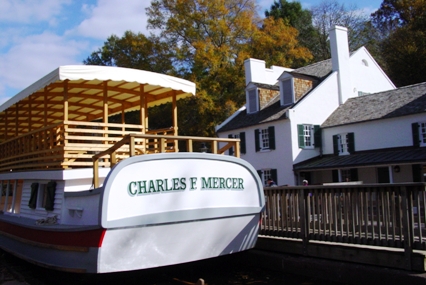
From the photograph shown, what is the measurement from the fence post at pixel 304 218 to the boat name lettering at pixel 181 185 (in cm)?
124

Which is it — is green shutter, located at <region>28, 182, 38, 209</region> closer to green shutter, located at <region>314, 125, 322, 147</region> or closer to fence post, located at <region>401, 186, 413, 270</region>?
fence post, located at <region>401, 186, 413, 270</region>

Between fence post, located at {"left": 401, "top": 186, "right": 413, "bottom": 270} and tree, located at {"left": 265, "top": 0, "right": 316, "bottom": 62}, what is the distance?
40514mm

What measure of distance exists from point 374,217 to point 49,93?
811cm

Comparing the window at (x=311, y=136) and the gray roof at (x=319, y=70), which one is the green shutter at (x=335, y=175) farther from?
the gray roof at (x=319, y=70)

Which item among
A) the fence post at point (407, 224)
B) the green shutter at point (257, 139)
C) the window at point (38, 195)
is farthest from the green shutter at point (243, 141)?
the fence post at point (407, 224)

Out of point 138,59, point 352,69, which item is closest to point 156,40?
point 138,59

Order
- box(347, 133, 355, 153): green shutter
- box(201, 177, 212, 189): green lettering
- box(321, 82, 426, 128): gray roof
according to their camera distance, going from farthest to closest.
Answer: box(347, 133, 355, 153): green shutter → box(321, 82, 426, 128): gray roof → box(201, 177, 212, 189): green lettering

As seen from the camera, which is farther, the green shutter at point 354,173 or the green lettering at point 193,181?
the green shutter at point 354,173

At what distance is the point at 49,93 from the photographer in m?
11.4

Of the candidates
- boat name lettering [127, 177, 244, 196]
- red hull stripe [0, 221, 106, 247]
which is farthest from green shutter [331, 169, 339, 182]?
red hull stripe [0, 221, 106, 247]

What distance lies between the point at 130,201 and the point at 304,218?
360 centimetres

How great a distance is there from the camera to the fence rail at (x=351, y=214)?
7.29 metres

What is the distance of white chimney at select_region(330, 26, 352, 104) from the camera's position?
28.0 metres

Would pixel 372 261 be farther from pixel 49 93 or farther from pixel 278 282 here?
pixel 49 93
